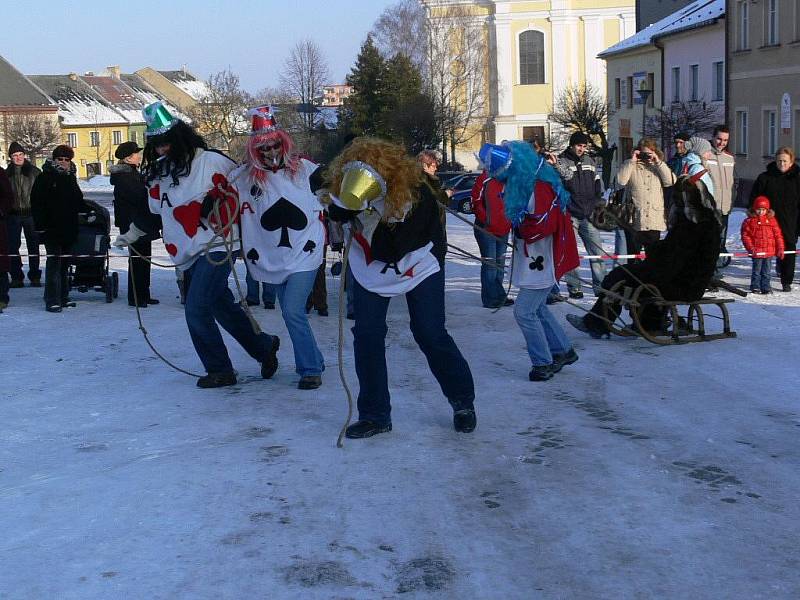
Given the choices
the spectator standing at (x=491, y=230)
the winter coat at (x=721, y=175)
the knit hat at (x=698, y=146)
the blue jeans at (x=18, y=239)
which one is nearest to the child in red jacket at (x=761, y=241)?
the winter coat at (x=721, y=175)

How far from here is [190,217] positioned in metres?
8.06

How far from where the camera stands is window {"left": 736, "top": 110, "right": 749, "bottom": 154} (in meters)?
35.5

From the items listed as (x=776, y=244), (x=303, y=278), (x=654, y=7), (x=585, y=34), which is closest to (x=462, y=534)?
(x=303, y=278)

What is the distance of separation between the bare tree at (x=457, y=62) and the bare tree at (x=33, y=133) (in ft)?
75.0

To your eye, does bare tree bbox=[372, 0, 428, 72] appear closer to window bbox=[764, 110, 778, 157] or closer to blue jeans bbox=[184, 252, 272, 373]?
window bbox=[764, 110, 778, 157]

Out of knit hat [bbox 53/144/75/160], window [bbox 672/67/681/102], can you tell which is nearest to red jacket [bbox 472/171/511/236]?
knit hat [bbox 53/144/75/160]

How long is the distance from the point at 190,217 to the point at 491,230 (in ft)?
6.70

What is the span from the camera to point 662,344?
32.2 feet

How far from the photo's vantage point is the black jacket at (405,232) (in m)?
6.52

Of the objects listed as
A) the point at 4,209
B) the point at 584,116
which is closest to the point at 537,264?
the point at 4,209

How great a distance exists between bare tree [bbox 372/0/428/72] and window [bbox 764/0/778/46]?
41.9 metres

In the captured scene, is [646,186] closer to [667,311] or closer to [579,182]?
[579,182]

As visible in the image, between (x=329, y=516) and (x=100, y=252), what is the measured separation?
9.02 meters

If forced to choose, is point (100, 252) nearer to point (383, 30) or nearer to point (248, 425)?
point (248, 425)
